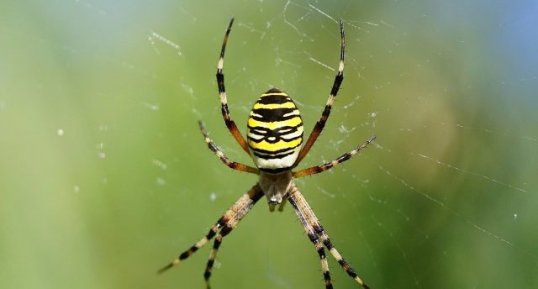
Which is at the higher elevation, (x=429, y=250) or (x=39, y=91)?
(x=39, y=91)

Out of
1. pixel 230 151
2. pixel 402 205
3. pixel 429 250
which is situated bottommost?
pixel 429 250

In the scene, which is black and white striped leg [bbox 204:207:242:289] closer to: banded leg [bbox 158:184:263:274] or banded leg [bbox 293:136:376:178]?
banded leg [bbox 158:184:263:274]

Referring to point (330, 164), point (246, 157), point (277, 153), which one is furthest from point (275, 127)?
point (246, 157)

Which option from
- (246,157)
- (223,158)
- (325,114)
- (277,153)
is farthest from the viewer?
(246,157)

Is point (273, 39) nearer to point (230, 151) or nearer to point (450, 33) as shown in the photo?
point (230, 151)

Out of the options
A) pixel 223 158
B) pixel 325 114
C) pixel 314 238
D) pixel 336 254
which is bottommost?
pixel 336 254

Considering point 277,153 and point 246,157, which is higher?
point 277,153

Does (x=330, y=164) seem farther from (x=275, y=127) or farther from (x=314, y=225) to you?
(x=314, y=225)

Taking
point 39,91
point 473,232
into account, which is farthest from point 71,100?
point 473,232
